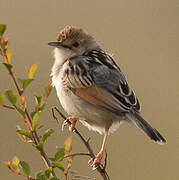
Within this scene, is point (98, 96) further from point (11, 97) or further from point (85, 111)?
point (11, 97)

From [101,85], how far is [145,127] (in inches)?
20.2

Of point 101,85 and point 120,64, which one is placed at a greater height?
point 101,85

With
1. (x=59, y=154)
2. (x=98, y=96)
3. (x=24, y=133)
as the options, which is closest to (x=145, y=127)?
(x=98, y=96)

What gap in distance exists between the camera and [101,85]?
416cm

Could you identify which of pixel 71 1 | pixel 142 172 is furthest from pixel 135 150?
pixel 71 1

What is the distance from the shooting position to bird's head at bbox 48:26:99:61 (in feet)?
15.4

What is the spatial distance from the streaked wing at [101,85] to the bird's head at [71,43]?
0.35m

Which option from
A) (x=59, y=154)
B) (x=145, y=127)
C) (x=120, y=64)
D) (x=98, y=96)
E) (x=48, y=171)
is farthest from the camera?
(x=120, y=64)

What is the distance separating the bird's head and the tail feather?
962 mm

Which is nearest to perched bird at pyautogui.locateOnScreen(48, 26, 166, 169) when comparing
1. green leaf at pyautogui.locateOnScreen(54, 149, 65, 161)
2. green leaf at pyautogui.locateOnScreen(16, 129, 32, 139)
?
green leaf at pyautogui.locateOnScreen(54, 149, 65, 161)

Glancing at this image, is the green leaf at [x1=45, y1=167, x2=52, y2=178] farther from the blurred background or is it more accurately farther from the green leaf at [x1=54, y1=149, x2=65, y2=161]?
the blurred background

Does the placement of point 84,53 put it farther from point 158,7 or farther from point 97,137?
point 158,7

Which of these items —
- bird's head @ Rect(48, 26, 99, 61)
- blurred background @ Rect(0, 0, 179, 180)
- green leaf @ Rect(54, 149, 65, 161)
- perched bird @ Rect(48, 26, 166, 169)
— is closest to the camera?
green leaf @ Rect(54, 149, 65, 161)

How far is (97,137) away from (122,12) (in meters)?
3.99
